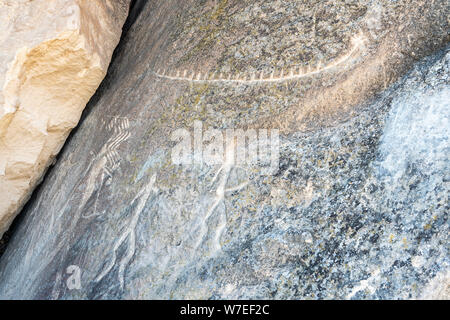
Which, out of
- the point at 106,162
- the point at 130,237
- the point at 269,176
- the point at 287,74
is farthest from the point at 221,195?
the point at 106,162

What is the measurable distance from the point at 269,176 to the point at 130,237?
924 mm

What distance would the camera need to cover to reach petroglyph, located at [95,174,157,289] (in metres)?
2.74

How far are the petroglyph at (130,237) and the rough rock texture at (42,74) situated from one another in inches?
51.1

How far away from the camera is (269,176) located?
2.64 metres

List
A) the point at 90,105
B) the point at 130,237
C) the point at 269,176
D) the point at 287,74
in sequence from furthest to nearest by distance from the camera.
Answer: the point at 90,105 → the point at 287,74 → the point at 130,237 → the point at 269,176

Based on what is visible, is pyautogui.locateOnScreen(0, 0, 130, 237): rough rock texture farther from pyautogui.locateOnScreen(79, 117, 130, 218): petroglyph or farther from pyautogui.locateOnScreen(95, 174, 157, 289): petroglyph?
pyautogui.locateOnScreen(95, 174, 157, 289): petroglyph

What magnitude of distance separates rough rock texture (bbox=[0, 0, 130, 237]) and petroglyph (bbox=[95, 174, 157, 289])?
1.30 meters

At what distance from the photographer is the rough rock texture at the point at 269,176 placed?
85.9 inches

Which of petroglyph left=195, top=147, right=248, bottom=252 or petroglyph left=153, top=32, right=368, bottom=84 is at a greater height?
petroglyph left=153, top=32, right=368, bottom=84

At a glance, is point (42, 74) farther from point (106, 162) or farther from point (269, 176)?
point (269, 176)

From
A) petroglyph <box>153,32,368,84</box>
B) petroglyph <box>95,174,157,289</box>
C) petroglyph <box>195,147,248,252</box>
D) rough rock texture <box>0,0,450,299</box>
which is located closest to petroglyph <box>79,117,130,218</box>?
rough rock texture <box>0,0,450,299</box>

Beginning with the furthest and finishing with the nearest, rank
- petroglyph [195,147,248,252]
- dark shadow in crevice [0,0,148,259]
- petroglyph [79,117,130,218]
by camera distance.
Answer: dark shadow in crevice [0,0,148,259] < petroglyph [79,117,130,218] < petroglyph [195,147,248,252]

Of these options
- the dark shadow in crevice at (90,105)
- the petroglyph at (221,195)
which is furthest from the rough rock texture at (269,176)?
the dark shadow in crevice at (90,105)
